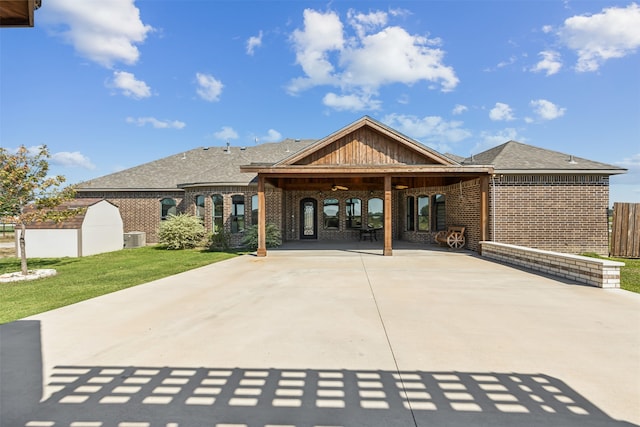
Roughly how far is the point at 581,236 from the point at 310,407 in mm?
14345

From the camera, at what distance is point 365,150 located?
467 inches

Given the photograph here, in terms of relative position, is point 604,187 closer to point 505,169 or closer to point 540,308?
point 505,169

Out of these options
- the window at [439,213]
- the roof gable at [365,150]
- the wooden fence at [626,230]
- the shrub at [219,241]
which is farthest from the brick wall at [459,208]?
the shrub at [219,241]

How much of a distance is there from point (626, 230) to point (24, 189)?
21037mm

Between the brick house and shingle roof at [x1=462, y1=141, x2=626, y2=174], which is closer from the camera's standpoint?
the brick house

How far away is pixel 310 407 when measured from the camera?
8.87 feet

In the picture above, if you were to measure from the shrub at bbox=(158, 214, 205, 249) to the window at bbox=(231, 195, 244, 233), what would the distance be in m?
1.68

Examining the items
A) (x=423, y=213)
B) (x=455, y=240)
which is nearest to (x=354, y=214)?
(x=423, y=213)

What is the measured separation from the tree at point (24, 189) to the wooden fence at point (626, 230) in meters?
20.2

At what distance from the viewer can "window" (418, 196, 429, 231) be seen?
1605 cm

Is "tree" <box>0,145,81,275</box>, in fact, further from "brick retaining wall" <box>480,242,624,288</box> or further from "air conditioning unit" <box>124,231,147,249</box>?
"brick retaining wall" <box>480,242,624,288</box>

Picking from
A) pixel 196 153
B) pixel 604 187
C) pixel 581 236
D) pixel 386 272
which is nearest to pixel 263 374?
pixel 386 272

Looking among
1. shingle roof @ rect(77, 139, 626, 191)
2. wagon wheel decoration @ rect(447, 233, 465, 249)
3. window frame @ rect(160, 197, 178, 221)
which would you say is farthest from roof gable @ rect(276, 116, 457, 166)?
window frame @ rect(160, 197, 178, 221)

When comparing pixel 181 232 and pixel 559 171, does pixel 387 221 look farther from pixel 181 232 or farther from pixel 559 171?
pixel 181 232
